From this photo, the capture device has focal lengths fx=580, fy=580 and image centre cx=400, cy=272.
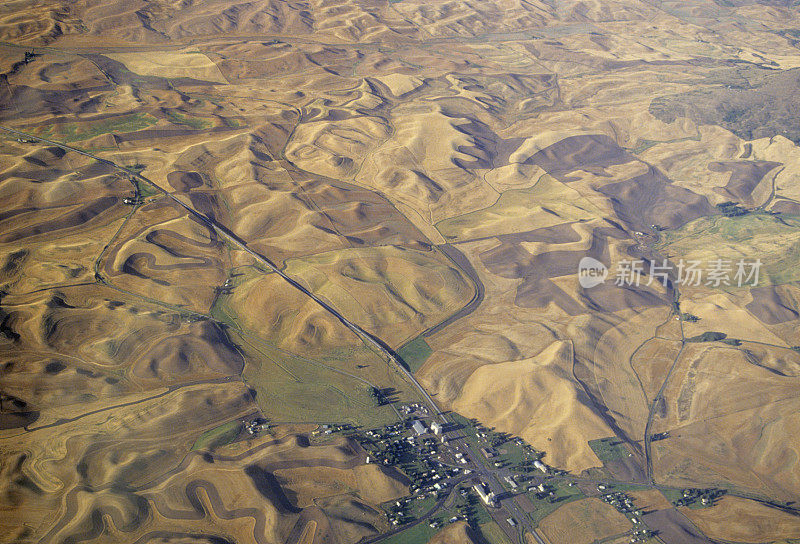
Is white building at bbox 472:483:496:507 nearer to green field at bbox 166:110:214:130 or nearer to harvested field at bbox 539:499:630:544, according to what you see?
harvested field at bbox 539:499:630:544

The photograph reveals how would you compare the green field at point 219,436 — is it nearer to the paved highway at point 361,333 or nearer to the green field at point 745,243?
the paved highway at point 361,333

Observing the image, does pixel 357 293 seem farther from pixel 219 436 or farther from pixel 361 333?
pixel 219 436

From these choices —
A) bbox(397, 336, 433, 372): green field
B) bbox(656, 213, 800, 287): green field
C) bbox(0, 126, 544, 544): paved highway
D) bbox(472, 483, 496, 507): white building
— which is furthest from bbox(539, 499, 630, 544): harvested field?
bbox(656, 213, 800, 287): green field

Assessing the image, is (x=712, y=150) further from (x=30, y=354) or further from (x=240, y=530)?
(x=30, y=354)

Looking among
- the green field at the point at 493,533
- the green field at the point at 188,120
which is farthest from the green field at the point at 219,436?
the green field at the point at 188,120

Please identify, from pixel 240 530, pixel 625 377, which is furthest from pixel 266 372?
pixel 625 377
